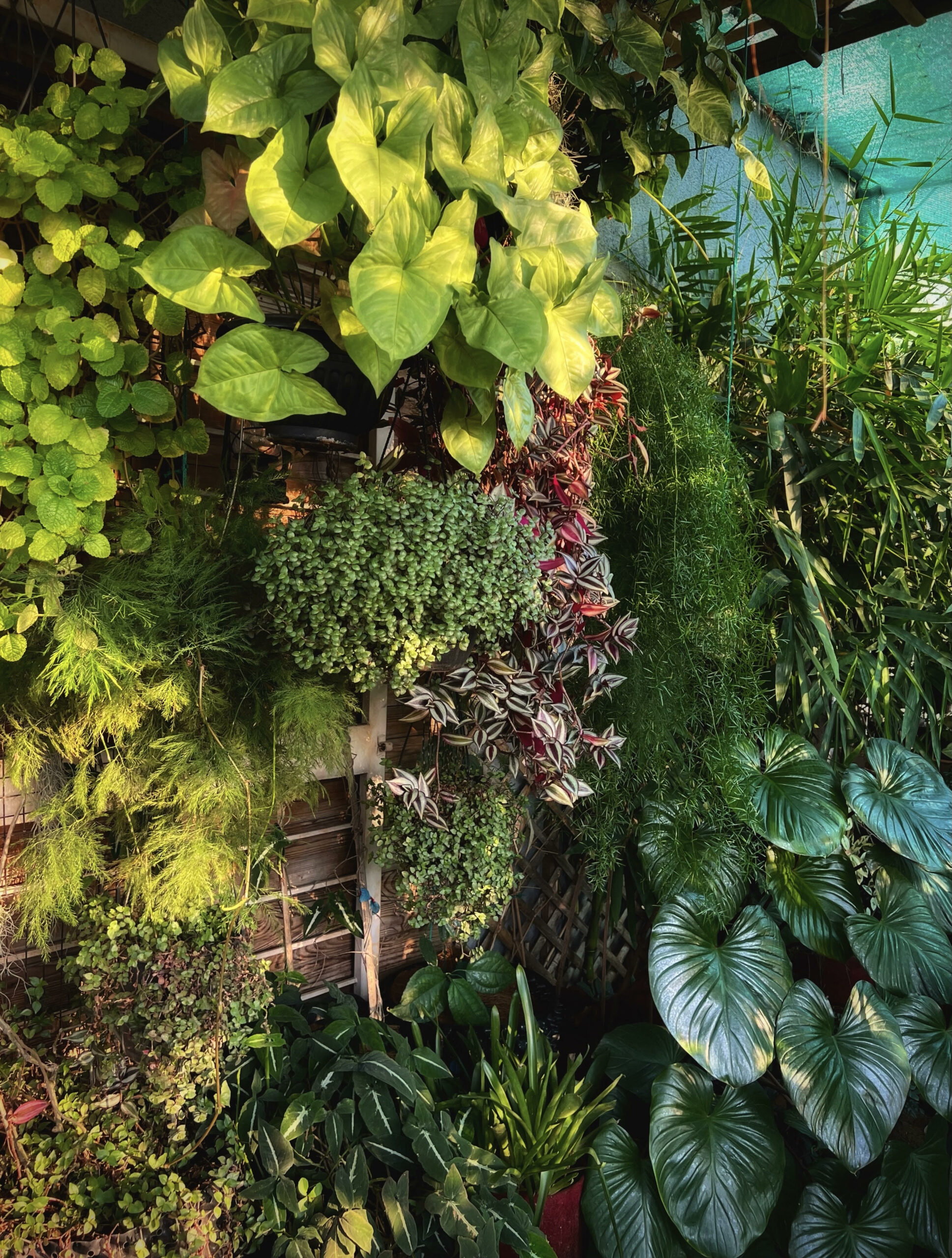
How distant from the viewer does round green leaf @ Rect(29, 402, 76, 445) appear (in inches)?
37.6

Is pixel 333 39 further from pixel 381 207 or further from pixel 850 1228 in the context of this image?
pixel 850 1228

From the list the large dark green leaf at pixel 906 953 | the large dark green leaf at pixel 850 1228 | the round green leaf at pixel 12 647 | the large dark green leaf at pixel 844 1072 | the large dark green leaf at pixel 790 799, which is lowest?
the large dark green leaf at pixel 850 1228

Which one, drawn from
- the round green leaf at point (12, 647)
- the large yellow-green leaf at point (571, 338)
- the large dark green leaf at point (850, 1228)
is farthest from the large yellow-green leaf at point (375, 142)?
the large dark green leaf at point (850, 1228)

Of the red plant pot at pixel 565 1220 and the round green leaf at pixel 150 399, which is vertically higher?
the round green leaf at pixel 150 399

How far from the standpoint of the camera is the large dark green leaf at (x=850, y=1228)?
1694 millimetres

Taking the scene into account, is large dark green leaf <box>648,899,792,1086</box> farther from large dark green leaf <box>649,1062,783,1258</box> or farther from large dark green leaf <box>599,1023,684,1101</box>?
large dark green leaf <box>599,1023,684,1101</box>

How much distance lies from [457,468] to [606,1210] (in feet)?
4.76

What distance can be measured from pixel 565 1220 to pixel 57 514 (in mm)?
1569

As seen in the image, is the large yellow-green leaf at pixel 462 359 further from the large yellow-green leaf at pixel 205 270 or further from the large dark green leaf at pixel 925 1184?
the large dark green leaf at pixel 925 1184

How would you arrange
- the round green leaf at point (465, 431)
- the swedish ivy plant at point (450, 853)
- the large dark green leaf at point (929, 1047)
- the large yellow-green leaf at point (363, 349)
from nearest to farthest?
the large yellow-green leaf at point (363, 349)
the round green leaf at point (465, 431)
the swedish ivy plant at point (450, 853)
the large dark green leaf at point (929, 1047)

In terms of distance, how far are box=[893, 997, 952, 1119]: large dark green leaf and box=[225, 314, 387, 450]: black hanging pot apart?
1.72 metres

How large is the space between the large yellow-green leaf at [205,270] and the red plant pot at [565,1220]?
161 cm

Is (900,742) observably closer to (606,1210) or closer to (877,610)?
(877,610)

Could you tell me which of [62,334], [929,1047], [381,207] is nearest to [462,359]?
[381,207]
